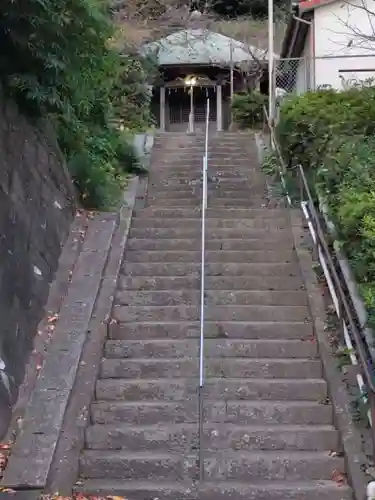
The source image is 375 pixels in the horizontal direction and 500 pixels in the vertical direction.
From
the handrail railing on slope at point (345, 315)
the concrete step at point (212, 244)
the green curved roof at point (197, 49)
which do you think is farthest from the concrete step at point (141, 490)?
the green curved roof at point (197, 49)

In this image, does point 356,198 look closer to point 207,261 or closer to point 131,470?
point 207,261

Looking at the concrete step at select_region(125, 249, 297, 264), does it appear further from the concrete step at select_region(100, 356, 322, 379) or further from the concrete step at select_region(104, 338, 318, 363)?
the concrete step at select_region(100, 356, 322, 379)

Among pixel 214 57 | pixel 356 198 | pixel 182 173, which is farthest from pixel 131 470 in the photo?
pixel 214 57

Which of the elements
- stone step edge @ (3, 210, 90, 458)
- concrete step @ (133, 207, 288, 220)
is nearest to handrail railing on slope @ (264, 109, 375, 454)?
concrete step @ (133, 207, 288, 220)

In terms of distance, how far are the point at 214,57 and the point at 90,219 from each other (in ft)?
51.4

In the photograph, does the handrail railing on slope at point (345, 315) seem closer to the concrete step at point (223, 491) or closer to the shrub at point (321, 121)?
the concrete step at point (223, 491)

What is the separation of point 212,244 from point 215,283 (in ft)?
3.13

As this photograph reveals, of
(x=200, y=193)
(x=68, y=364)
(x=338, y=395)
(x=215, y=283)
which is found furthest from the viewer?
(x=200, y=193)

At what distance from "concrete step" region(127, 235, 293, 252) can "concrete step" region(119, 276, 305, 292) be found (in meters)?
0.82

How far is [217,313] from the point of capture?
261 inches

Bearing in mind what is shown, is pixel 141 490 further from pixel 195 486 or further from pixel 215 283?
pixel 215 283

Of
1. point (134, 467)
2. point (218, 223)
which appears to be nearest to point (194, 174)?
point (218, 223)

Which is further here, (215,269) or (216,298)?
(215,269)

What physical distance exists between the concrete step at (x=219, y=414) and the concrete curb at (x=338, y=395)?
0.17m
